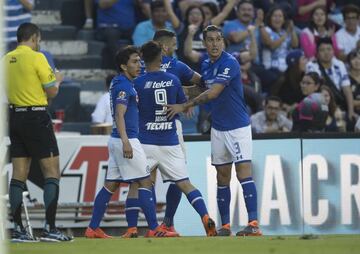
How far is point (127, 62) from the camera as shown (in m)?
14.1

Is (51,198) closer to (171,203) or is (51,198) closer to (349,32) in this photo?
(171,203)

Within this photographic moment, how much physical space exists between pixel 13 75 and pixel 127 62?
1.30 metres

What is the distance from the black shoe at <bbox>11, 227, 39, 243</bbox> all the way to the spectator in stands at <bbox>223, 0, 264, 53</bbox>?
6715 mm

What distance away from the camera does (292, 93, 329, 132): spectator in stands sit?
17.8 metres

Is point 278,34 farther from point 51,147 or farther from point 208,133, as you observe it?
point 51,147

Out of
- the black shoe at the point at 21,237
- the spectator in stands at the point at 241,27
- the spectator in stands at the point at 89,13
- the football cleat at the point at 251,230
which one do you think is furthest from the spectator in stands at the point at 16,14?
the football cleat at the point at 251,230

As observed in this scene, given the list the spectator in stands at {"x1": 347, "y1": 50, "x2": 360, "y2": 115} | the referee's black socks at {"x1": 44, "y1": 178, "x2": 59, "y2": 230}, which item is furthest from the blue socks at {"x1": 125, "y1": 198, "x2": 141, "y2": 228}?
the spectator in stands at {"x1": 347, "y1": 50, "x2": 360, "y2": 115}

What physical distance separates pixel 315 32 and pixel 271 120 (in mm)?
3020

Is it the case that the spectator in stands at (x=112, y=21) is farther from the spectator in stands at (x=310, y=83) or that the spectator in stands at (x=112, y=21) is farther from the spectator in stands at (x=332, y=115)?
the spectator in stands at (x=332, y=115)

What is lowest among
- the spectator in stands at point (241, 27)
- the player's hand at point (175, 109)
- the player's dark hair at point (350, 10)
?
the player's hand at point (175, 109)

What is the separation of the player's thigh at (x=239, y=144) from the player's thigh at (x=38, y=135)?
6.75ft

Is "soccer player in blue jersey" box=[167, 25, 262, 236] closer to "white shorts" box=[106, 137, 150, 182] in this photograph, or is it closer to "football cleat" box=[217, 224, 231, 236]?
"football cleat" box=[217, 224, 231, 236]

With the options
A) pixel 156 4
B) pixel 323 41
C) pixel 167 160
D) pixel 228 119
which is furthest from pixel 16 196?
pixel 323 41

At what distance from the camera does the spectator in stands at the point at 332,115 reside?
18406 millimetres
